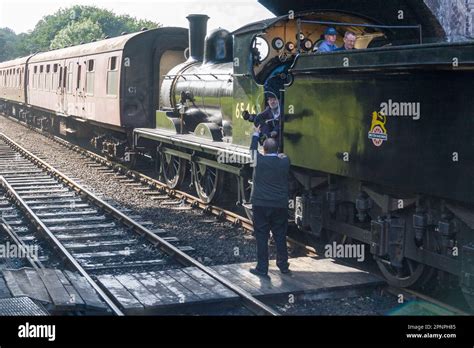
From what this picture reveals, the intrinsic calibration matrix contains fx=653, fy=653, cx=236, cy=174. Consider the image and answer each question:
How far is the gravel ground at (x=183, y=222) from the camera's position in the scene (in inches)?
310

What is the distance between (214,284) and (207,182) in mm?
4618

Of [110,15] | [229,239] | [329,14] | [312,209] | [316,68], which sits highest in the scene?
[110,15]

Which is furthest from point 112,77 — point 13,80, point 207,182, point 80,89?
point 13,80

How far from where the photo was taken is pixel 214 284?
6305 millimetres

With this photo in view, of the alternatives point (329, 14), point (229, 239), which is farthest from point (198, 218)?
point (329, 14)

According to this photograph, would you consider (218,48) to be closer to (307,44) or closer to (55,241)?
(307,44)

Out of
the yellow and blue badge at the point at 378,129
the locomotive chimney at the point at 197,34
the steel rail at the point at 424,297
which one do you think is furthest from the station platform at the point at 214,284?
the locomotive chimney at the point at 197,34

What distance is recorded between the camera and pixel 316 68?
6.66 metres

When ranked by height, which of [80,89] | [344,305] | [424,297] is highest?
[80,89]

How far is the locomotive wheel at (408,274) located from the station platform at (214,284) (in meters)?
0.14

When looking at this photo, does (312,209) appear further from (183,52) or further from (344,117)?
(183,52)

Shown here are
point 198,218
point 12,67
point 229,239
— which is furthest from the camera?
point 12,67

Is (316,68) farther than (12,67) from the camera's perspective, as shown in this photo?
No
